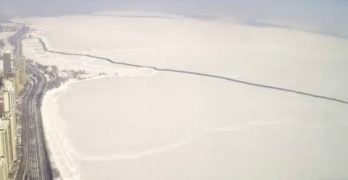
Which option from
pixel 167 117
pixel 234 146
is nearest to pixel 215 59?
pixel 167 117

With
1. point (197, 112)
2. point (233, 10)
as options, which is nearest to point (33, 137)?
point (197, 112)

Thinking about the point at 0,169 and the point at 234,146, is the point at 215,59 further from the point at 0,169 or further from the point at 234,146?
the point at 0,169

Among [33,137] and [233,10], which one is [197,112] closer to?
[33,137]

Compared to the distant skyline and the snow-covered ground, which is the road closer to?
the snow-covered ground

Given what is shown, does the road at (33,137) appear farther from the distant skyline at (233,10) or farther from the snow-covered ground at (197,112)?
the distant skyline at (233,10)

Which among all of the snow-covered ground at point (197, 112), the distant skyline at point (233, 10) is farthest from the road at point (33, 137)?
the distant skyline at point (233, 10)

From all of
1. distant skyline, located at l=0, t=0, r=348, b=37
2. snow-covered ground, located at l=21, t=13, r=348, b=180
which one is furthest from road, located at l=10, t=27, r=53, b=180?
distant skyline, located at l=0, t=0, r=348, b=37
